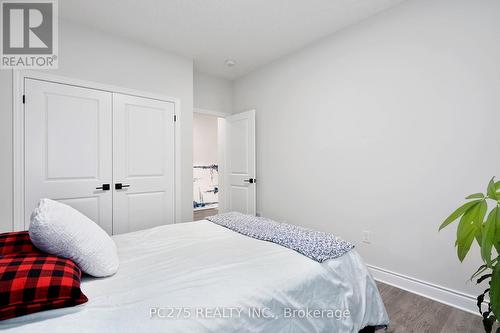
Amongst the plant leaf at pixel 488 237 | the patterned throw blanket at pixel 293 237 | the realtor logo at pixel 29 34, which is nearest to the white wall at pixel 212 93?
the realtor logo at pixel 29 34

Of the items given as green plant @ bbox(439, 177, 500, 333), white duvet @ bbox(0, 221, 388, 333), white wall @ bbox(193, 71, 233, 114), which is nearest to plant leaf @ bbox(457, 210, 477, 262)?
green plant @ bbox(439, 177, 500, 333)

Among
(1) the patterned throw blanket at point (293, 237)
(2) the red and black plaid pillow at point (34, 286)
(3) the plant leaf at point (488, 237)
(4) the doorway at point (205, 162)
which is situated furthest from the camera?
(4) the doorway at point (205, 162)

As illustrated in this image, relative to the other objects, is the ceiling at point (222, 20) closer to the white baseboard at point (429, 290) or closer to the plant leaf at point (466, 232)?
the plant leaf at point (466, 232)

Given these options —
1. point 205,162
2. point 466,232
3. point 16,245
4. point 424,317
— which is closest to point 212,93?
point 205,162

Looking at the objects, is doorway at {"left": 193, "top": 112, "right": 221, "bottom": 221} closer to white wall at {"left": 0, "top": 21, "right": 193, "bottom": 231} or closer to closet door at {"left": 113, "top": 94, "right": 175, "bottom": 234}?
white wall at {"left": 0, "top": 21, "right": 193, "bottom": 231}

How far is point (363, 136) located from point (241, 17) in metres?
1.82

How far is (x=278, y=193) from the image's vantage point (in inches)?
140

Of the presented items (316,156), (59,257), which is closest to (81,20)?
(59,257)

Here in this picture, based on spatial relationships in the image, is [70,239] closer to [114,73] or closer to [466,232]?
[466,232]

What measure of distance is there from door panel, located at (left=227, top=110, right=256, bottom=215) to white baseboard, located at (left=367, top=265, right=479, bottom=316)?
1.94 meters

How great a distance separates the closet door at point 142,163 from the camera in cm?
289

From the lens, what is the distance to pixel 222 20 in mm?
2586

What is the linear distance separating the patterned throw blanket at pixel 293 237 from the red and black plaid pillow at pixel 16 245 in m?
1.22

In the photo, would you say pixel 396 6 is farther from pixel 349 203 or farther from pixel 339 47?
pixel 349 203
